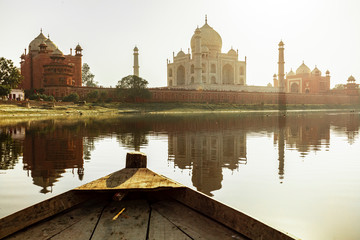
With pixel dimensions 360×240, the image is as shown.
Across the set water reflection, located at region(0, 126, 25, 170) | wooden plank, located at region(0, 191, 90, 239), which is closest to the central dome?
water reflection, located at region(0, 126, 25, 170)

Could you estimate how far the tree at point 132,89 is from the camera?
43125 millimetres

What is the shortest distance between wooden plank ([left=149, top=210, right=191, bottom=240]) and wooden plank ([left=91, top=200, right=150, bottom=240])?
8cm

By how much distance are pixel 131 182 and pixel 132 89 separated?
39664 mm

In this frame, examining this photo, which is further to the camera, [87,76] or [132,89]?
[87,76]

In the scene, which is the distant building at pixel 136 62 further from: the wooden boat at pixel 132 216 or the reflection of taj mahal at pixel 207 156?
the wooden boat at pixel 132 216

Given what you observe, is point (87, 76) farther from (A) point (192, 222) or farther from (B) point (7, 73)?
(A) point (192, 222)

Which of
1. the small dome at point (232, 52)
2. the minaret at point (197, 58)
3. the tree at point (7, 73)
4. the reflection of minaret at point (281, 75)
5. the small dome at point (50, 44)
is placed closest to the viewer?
the tree at point (7, 73)

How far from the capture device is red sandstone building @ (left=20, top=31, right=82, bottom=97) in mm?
41969

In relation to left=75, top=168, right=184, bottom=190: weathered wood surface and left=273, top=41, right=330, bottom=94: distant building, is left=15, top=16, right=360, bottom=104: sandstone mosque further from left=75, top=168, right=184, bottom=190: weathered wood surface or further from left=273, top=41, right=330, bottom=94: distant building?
left=75, top=168, right=184, bottom=190: weathered wood surface

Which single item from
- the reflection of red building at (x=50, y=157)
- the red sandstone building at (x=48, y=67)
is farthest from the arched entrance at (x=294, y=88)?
the reflection of red building at (x=50, y=157)

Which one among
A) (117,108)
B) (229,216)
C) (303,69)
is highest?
(303,69)

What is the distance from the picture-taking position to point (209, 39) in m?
58.1

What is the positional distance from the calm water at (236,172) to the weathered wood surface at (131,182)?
1714 millimetres

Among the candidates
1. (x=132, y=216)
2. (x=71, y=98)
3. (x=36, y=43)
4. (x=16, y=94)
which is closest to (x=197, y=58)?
(x=71, y=98)
